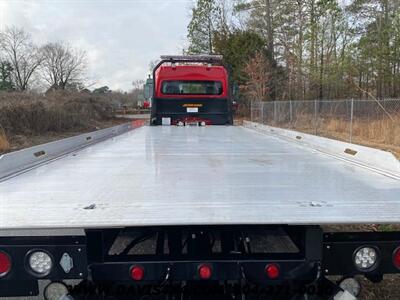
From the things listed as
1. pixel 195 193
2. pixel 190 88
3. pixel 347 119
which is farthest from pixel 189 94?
pixel 347 119

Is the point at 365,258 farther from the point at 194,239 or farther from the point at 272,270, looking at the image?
the point at 194,239

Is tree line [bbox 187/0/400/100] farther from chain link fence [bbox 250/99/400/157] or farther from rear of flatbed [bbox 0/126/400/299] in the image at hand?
rear of flatbed [bbox 0/126/400/299]

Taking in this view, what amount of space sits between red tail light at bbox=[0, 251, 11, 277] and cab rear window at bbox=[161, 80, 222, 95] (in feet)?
28.7

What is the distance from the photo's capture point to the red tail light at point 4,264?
2.02 metres

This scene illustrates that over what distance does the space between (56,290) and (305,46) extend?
31996 mm

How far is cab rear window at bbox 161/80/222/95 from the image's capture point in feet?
34.6

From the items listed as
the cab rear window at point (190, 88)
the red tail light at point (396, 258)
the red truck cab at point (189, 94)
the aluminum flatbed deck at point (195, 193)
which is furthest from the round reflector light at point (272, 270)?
the cab rear window at point (190, 88)

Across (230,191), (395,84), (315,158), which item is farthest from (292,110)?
(230,191)

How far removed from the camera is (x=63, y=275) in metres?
2.03

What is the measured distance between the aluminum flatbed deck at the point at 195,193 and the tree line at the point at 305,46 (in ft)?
78.6

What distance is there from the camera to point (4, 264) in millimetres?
2025

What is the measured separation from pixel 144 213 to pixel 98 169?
5.22 ft

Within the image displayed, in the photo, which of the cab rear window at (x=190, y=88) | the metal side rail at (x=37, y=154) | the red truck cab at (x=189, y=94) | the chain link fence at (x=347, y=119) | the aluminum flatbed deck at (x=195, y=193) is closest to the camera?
the aluminum flatbed deck at (x=195, y=193)

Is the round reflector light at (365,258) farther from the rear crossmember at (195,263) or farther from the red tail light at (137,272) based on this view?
the red tail light at (137,272)
